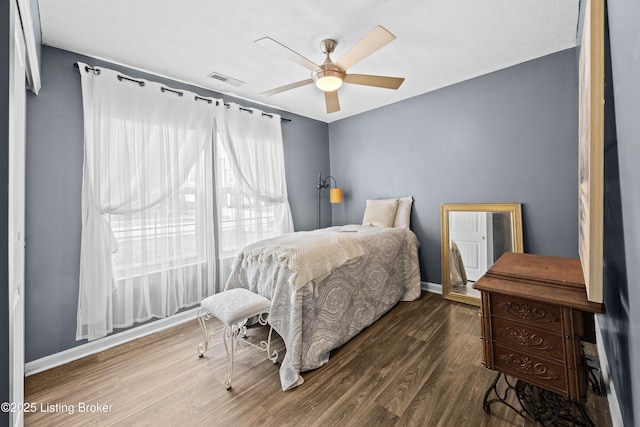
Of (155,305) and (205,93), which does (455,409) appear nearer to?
(155,305)

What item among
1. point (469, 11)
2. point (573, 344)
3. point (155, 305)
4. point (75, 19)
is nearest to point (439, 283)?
point (573, 344)

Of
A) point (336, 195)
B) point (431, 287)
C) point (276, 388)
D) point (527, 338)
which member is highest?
point (336, 195)

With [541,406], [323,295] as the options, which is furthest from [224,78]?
[541,406]

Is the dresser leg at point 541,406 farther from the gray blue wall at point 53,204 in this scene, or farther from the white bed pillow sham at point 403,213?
the gray blue wall at point 53,204

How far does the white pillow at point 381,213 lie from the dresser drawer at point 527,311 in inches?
87.3

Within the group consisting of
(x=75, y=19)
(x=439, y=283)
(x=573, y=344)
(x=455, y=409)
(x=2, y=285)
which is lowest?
(x=455, y=409)

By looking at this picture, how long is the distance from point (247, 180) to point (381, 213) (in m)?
1.86

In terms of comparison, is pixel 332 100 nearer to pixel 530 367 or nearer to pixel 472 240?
pixel 472 240

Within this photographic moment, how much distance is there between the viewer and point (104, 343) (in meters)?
2.37

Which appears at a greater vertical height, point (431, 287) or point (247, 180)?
point (247, 180)

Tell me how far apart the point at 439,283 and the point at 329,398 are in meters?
2.35

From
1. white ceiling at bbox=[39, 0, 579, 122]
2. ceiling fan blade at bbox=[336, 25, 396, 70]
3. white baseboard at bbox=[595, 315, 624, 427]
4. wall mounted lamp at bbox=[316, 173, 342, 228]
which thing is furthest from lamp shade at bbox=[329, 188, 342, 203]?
white baseboard at bbox=[595, 315, 624, 427]

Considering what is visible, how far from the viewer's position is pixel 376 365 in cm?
202

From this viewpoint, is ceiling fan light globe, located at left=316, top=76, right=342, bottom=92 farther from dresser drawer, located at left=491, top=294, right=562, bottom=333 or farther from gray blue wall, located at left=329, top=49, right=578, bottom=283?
dresser drawer, located at left=491, top=294, right=562, bottom=333
